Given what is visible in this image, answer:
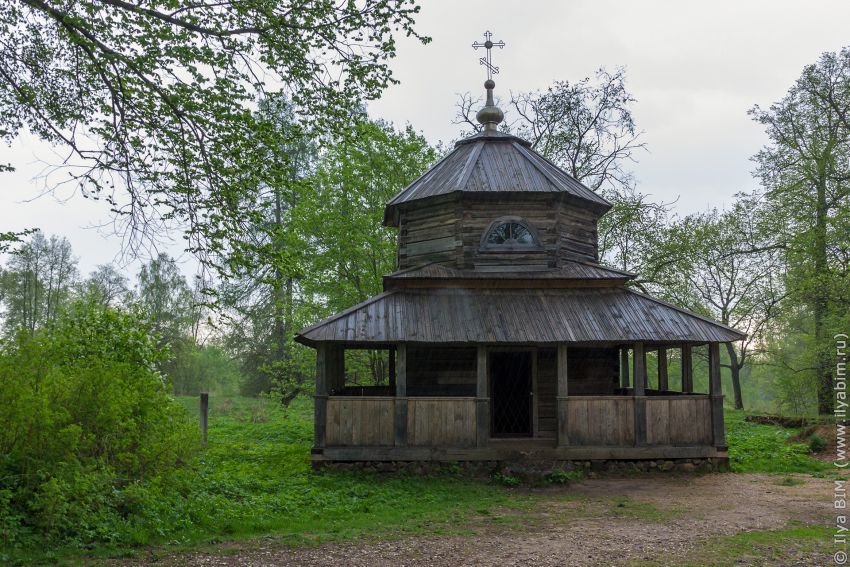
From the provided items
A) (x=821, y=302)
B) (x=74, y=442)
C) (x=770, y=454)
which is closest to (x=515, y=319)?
(x=770, y=454)

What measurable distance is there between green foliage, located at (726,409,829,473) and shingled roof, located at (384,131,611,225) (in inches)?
267

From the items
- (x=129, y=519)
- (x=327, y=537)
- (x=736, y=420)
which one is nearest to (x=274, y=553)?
(x=327, y=537)

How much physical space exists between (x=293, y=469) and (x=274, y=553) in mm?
5124

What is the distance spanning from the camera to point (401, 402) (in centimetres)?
1297

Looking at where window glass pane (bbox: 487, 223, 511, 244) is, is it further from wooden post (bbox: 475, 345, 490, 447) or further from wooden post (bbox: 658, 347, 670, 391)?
wooden post (bbox: 658, 347, 670, 391)

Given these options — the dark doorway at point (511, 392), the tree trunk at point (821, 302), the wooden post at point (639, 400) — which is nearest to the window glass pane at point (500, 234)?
the dark doorway at point (511, 392)

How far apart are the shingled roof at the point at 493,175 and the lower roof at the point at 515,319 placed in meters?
2.54

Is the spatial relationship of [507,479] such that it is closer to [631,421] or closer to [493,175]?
[631,421]

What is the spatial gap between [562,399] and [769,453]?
5838mm

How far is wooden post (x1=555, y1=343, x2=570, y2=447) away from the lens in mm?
13047

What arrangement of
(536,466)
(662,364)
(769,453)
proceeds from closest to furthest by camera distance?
(536,466) < (769,453) < (662,364)

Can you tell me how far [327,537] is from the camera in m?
8.31

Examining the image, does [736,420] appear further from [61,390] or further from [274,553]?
[61,390]

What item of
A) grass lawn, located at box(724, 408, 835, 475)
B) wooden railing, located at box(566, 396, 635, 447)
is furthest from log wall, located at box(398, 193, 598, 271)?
grass lawn, located at box(724, 408, 835, 475)
